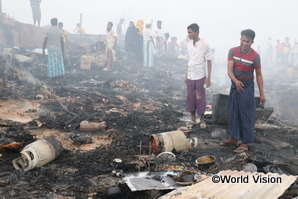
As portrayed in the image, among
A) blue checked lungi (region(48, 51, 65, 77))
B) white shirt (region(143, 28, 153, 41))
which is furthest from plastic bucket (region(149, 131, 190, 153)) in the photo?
white shirt (region(143, 28, 153, 41))

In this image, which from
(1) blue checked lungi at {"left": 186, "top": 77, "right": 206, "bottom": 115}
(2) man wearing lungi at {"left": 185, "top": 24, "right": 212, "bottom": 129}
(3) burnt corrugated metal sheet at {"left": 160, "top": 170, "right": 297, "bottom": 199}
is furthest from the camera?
(1) blue checked lungi at {"left": 186, "top": 77, "right": 206, "bottom": 115}

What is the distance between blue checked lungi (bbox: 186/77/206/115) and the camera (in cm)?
605

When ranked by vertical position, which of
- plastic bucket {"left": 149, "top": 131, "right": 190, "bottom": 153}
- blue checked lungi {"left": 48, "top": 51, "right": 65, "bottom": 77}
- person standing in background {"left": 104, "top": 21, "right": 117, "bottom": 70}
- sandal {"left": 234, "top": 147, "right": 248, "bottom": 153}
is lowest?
sandal {"left": 234, "top": 147, "right": 248, "bottom": 153}

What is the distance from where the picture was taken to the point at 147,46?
16.6 meters

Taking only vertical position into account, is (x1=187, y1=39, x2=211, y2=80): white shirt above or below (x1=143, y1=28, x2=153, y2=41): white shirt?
below

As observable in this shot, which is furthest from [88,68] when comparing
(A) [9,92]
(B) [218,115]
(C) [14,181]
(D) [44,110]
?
(C) [14,181]

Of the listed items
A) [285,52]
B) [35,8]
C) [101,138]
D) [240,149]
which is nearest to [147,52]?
[35,8]

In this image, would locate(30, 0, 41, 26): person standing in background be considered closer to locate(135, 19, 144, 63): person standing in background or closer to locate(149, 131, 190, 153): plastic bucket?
locate(135, 19, 144, 63): person standing in background

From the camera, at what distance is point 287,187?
2.87 meters

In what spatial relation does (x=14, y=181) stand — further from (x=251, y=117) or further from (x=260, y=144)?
(x=260, y=144)

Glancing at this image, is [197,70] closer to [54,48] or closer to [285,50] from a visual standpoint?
[54,48]

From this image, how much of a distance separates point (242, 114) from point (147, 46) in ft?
40.9

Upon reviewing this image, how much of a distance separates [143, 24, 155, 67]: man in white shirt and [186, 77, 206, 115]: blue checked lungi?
34.3ft

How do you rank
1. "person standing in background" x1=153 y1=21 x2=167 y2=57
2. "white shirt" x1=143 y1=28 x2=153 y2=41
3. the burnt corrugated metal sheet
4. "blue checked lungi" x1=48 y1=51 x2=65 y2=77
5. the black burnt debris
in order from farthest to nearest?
1. "person standing in background" x1=153 y1=21 x2=167 y2=57
2. "white shirt" x1=143 y1=28 x2=153 y2=41
3. "blue checked lungi" x1=48 y1=51 x2=65 y2=77
4. the black burnt debris
5. the burnt corrugated metal sheet
